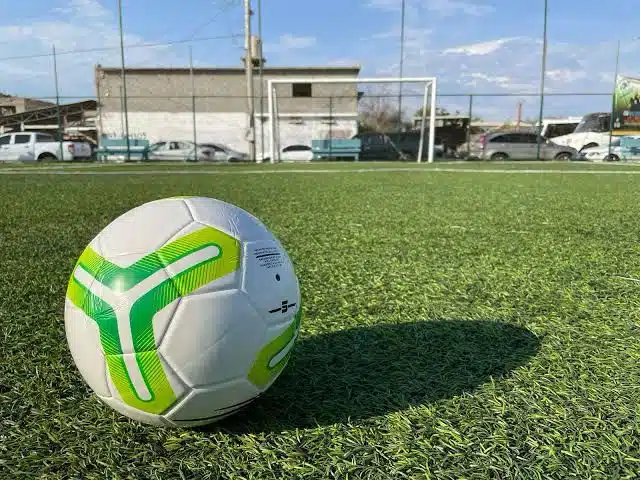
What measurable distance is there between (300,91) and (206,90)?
20.0ft

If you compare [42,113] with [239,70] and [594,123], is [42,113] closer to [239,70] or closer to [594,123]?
[239,70]

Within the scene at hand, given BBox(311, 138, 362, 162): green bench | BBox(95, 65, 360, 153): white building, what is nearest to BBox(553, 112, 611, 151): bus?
BBox(311, 138, 362, 162): green bench

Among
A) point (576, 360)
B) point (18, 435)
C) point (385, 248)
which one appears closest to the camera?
point (18, 435)

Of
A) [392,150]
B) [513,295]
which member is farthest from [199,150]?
[513,295]

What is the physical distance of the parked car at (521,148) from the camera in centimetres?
2142

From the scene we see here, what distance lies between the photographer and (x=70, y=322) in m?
1.31

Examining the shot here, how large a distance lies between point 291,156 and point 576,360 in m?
21.9

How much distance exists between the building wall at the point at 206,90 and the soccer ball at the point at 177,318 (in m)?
29.9

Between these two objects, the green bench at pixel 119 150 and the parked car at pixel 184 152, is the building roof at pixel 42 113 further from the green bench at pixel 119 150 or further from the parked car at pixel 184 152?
the parked car at pixel 184 152

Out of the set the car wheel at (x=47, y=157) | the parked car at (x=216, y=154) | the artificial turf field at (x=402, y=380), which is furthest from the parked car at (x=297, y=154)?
the artificial turf field at (x=402, y=380)

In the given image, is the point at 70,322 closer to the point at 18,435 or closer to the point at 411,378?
the point at 18,435

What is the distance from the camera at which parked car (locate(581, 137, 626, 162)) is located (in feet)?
69.8

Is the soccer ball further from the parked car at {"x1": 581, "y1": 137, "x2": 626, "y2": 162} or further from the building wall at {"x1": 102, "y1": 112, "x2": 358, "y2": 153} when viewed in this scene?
the building wall at {"x1": 102, "y1": 112, "x2": 358, "y2": 153}

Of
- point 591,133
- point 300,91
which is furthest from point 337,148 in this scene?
point 591,133
